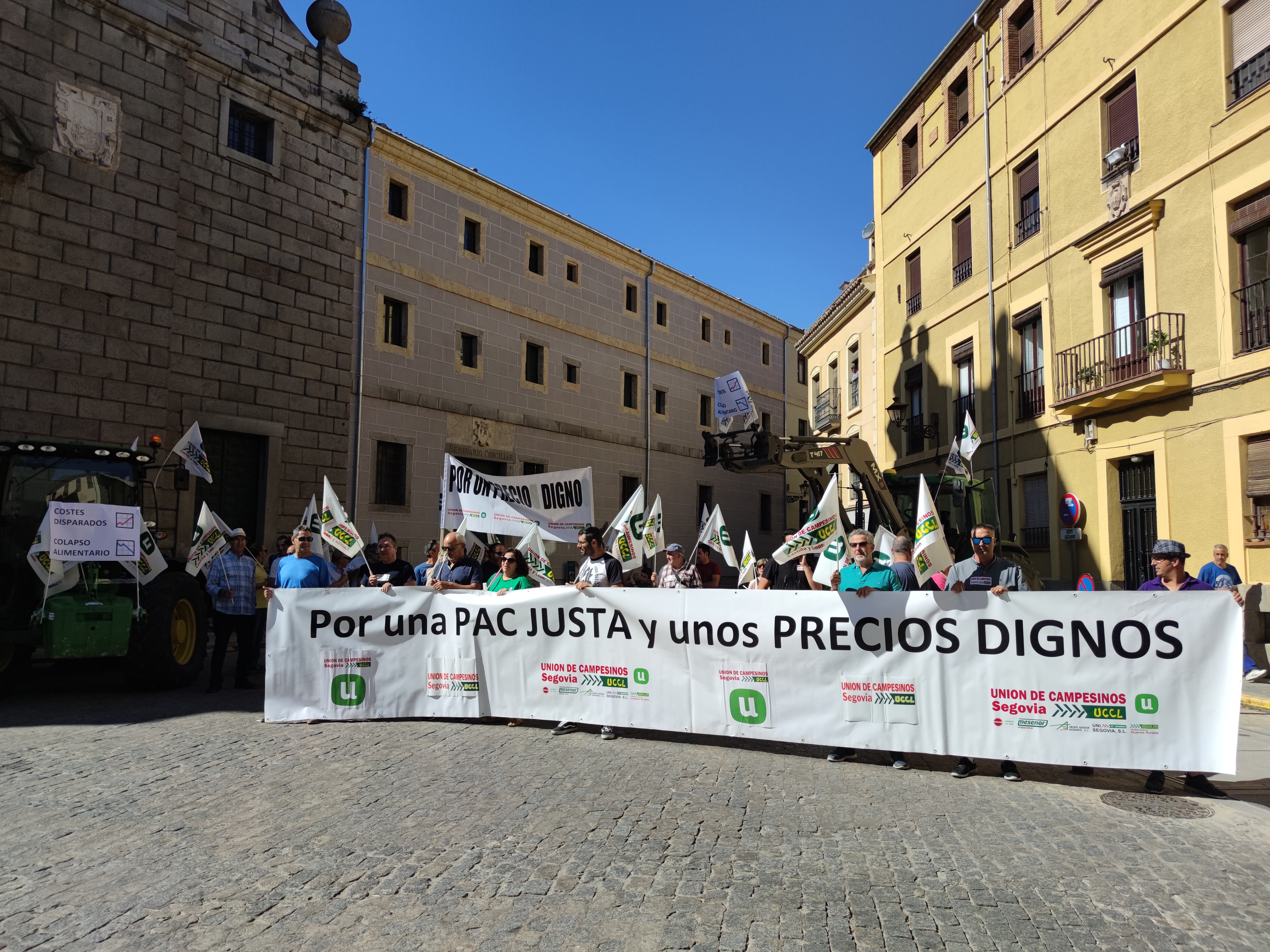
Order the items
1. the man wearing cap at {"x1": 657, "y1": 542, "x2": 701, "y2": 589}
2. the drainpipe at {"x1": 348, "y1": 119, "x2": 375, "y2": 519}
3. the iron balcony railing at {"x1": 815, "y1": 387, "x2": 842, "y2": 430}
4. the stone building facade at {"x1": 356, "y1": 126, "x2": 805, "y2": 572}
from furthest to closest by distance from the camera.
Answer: the iron balcony railing at {"x1": 815, "y1": 387, "x2": 842, "y2": 430}, the stone building facade at {"x1": 356, "y1": 126, "x2": 805, "y2": 572}, the drainpipe at {"x1": 348, "y1": 119, "x2": 375, "y2": 519}, the man wearing cap at {"x1": 657, "y1": 542, "x2": 701, "y2": 589}

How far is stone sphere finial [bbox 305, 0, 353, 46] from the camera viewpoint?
20453 mm

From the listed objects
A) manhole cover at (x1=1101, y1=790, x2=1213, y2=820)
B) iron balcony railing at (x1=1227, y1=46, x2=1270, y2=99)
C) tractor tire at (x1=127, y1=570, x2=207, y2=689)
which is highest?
iron balcony railing at (x1=1227, y1=46, x2=1270, y2=99)

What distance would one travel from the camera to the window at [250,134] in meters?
18.6

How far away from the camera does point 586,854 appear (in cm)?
448

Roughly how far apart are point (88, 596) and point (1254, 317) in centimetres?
1459

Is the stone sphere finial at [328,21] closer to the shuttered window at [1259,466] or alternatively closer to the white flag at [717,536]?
the white flag at [717,536]

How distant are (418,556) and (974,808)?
1864cm

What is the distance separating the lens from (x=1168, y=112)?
14.3 meters

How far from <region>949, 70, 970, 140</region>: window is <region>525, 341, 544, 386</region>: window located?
1224 centimetres

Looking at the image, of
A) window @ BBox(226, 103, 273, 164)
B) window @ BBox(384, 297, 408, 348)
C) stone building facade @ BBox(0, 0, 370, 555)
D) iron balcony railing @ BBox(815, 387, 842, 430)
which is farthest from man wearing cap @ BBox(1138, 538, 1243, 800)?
iron balcony railing @ BBox(815, 387, 842, 430)

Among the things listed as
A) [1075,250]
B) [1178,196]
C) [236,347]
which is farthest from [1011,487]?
[236,347]

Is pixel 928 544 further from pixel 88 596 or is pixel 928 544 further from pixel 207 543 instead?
pixel 207 543

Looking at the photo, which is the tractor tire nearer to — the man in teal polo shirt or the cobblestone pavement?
the cobblestone pavement

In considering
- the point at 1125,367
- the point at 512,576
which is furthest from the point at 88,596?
the point at 1125,367
